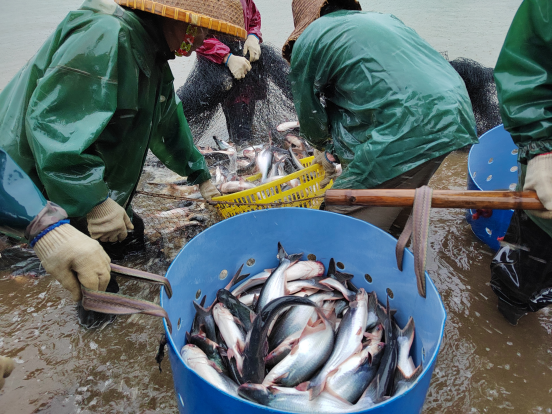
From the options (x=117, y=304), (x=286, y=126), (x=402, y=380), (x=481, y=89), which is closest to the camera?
(x=117, y=304)

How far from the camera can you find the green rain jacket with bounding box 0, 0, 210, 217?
1797mm

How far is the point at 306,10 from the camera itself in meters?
2.82

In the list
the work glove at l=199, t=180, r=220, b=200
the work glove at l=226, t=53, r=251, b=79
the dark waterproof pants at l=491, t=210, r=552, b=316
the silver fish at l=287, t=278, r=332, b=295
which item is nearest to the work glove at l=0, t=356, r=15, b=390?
the silver fish at l=287, t=278, r=332, b=295

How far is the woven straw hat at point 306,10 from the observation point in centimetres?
266

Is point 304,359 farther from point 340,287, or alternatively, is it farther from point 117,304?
point 117,304

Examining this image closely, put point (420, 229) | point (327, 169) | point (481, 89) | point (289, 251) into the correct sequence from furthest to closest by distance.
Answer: point (481, 89) → point (327, 169) → point (289, 251) → point (420, 229)

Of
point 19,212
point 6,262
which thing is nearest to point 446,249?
point 19,212

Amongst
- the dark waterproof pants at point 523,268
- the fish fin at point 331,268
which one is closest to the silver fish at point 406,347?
the fish fin at point 331,268

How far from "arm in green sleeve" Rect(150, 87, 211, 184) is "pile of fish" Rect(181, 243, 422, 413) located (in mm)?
1371

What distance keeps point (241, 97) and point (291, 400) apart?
4587 mm

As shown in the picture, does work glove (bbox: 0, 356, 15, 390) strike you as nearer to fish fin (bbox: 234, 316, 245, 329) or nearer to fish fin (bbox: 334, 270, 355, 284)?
fish fin (bbox: 234, 316, 245, 329)

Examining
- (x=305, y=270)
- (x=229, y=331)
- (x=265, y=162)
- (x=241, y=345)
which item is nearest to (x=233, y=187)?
(x=265, y=162)

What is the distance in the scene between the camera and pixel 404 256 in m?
1.88

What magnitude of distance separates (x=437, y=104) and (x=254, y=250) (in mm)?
1625
